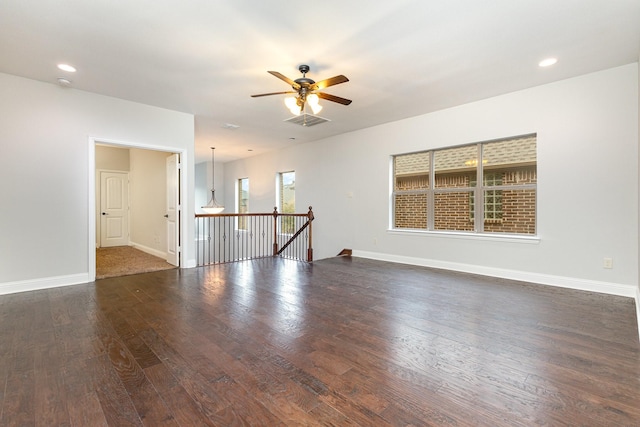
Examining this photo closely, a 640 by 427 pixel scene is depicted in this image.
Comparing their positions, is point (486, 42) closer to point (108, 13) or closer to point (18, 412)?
point (108, 13)

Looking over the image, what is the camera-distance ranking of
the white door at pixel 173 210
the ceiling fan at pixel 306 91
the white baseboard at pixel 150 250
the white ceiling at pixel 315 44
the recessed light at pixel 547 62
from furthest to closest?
the white baseboard at pixel 150 250, the white door at pixel 173 210, the recessed light at pixel 547 62, the ceiling fan at pixel 306 91, the white ceiling at pixel 315 44

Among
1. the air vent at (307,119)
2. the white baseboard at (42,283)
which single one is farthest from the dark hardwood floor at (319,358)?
the air vent at (307,119)

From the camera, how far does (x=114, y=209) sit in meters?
7.83

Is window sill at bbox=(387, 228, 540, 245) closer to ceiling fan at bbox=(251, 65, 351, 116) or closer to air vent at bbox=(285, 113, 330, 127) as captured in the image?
air vent at bbox=(285, 113, 330, 127)

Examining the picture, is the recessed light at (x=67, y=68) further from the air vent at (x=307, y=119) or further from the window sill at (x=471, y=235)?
the window sill at (x=471, y=235)

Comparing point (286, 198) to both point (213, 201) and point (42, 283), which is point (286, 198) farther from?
point (42, 283)

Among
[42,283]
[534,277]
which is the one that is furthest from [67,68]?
[534,277]

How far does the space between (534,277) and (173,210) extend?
5.93 meters

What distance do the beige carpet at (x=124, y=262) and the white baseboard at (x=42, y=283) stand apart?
30 cm

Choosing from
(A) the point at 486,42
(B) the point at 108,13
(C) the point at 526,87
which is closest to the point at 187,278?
(B) the point at 108,13

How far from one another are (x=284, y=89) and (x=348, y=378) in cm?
358

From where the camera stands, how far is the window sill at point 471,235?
422 cm

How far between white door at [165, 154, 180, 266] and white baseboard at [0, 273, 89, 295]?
1371mm

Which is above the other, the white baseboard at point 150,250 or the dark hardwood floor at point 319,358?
the white baseboard at point 150,250
